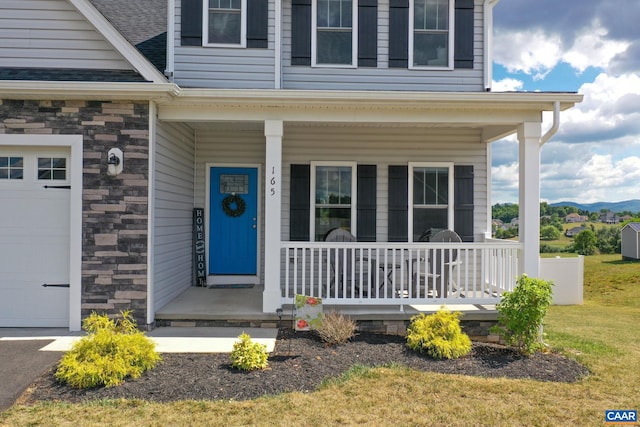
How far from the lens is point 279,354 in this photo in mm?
4840

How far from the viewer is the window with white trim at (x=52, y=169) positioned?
224 inches

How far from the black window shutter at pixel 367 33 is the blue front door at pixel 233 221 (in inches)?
104

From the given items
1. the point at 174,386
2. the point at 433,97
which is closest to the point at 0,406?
the point at 174,386

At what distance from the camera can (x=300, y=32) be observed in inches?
282

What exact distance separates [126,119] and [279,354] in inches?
135

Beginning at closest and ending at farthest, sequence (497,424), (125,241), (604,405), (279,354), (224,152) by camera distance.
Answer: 1. (497,424)
2. (604,405)
3. (279,354)
4. (125,241)
5. (224,152)

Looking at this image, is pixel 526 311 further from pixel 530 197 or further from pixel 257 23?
pixel 257 23

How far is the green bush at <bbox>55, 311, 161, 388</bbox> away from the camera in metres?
3.95

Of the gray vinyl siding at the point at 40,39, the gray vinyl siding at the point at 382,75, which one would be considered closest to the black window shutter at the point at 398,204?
the gray vinyl siding at the point at 382,75

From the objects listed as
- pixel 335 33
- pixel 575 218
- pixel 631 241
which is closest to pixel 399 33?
pixel 335 33

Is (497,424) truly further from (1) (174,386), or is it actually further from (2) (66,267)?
(2) (66,267)

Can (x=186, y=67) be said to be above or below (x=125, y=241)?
above

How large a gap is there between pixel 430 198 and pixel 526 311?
300cm

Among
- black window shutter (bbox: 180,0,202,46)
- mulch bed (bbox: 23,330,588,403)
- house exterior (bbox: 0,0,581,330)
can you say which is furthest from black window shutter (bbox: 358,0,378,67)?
mulch bed (bbox: 23,330,588,403)
